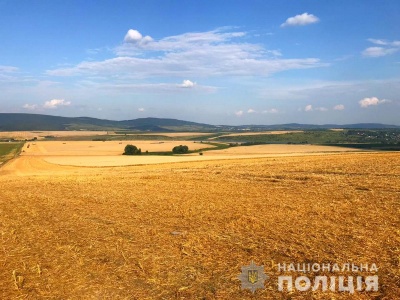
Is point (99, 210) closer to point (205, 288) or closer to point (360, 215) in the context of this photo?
point (205, 288)

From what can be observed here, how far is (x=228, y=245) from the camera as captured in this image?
10.4 metres

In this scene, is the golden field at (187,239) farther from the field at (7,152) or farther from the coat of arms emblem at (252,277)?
the field at (7,152)

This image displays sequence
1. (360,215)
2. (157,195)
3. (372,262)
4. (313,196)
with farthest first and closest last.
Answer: (157,195), (313,196), (360,215), (372,262)

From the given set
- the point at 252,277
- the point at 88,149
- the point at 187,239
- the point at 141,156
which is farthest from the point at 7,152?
the point at 252,277

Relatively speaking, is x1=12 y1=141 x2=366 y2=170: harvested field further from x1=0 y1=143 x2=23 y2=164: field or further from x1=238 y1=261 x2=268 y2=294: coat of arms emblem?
x1=238 y1=261 x2=268 y2=294: coat of arms emblem

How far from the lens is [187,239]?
11.1 meters

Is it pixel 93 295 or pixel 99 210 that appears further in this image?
pixel 99 210

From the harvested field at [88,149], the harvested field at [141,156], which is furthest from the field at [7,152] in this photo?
the harvested field at [141,156]

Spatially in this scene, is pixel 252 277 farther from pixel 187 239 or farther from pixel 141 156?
pixel 141 156

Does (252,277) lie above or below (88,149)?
above

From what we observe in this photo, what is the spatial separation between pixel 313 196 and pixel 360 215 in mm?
4301

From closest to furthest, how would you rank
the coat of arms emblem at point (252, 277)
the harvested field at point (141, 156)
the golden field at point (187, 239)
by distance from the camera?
1. the coat of arms emblem at point (252, 277)
2. the golden field at point (187, 239)
3. the harvested field at point (141, 156)

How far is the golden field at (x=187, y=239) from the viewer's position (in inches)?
307

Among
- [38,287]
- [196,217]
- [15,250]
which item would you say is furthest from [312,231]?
[15,250]
